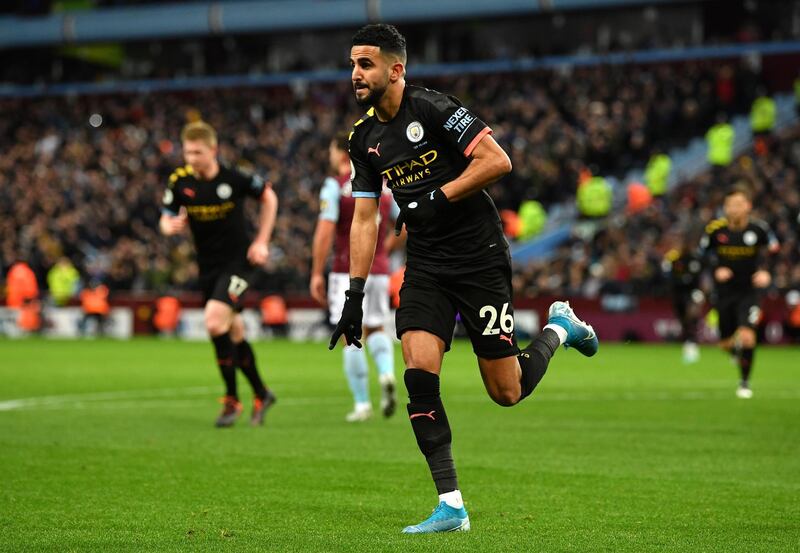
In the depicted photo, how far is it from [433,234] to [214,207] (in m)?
5.25

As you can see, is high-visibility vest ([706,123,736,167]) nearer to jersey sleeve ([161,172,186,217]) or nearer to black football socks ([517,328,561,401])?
jersey sleeve ([161,172,186,217])

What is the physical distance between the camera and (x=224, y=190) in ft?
38.4

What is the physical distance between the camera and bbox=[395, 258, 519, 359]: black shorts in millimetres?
6648

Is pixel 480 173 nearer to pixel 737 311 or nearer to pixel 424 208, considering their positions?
pixel 424 208

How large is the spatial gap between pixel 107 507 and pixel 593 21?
125ft

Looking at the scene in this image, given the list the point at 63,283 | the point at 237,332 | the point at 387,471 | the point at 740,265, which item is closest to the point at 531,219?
the point at 63,283

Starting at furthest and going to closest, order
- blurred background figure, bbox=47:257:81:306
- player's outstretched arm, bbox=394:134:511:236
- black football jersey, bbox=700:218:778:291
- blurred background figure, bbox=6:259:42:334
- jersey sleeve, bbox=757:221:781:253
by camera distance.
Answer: blurred background figure, bbox=47:257:81:306, blurred background figure, bbox=6:259:42:334, black football jersey, bbox=700:218:778:291, jersey sleeve, bbox=757:221:781:253, player's outstretched arm, bbox=394:134:511:236

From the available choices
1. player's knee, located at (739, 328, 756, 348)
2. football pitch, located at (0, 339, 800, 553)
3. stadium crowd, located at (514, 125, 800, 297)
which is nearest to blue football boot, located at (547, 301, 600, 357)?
football pitch, located at (0, 339, 800, 553)

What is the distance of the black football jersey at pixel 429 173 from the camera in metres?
6.66

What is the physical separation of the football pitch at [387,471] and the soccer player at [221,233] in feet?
2.08

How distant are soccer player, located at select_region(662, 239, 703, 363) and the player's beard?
1623 cm

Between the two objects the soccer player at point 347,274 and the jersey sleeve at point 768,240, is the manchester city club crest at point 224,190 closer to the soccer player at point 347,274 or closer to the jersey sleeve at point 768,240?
the soccer player at point 347,274

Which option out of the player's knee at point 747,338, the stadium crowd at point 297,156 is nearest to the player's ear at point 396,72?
the player's knee at point 747,338

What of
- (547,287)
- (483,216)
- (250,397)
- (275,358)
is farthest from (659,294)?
(483,216)
